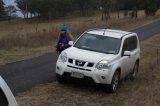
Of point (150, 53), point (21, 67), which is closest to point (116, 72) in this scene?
point (21, 67)

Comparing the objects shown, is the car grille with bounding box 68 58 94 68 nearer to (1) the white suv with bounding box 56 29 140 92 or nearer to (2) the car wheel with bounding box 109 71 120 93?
(1) the white suv with bounding box 56 29 140 92

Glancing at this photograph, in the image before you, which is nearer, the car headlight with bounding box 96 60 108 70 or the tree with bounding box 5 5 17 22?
the car headlight with bounding box 96 60 108 70

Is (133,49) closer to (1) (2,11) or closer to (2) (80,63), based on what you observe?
(2) (80,63)

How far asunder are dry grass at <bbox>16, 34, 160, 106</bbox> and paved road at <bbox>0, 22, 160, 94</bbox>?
53cm

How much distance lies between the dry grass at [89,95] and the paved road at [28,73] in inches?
20.9

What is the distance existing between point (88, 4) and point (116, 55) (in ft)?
311

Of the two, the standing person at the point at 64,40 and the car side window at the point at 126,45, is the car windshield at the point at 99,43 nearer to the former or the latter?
the car side window at the point at 126,45

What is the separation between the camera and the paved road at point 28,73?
42.2ft

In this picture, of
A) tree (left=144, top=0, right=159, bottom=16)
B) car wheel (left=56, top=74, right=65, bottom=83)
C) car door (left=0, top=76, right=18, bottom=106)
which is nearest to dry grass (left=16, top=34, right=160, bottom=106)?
car wheel (left=56, top=74, right=65, bottom=83)

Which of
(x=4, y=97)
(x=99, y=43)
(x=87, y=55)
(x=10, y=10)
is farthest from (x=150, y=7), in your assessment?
(x=4, y=97)

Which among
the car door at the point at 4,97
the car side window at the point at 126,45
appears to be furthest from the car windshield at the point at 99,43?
the car door at the point at 4,97

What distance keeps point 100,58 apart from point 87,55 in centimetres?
36

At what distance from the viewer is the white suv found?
38.9 ft

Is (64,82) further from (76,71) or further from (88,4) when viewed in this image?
(88,4)
